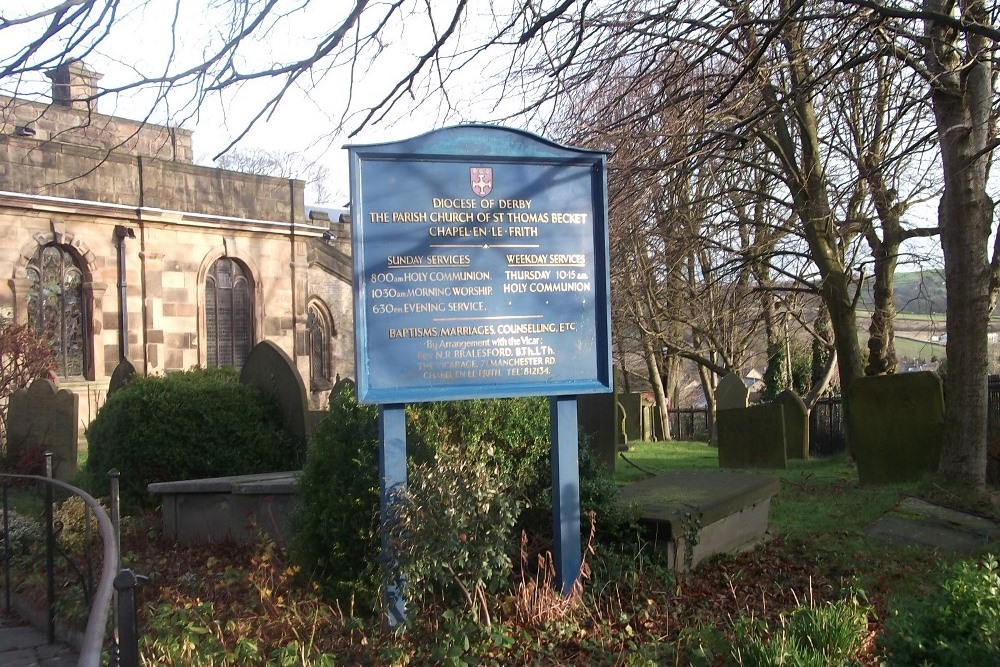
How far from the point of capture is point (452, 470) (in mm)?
5012

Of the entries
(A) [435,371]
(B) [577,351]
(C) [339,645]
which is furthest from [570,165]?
(C) [339,645]

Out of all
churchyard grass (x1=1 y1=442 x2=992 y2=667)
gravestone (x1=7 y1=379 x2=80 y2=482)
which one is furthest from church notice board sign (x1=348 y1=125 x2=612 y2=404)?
gravestone (x1=7 y1=379 x2=80 y2=482)

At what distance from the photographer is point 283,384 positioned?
10.1 meters

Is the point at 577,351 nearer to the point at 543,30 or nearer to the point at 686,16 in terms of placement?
the point at 543,30

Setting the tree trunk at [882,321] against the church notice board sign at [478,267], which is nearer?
the church notice board sign at [478,267]

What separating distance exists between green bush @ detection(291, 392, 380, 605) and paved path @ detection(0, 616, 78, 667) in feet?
5.21

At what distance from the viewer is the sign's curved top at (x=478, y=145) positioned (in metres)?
5.18

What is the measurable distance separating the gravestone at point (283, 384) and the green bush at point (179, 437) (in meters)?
0.18

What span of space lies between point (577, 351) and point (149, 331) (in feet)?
64.4

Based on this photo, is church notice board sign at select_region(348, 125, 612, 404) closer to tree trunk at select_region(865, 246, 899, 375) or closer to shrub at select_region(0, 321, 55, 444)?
tree trunk at select_region(865, 246, 899, 375)

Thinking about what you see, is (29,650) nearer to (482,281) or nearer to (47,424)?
(482,281)

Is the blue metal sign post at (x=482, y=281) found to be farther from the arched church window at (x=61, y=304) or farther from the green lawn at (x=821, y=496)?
the arched church window at (x=61, y=304)

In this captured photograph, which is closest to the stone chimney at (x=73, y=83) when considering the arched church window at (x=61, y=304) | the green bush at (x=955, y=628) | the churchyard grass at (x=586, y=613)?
the churchyard grass at (x=586, y=613)

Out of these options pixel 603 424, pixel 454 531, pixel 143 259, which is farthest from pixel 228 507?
pixel 143 259
